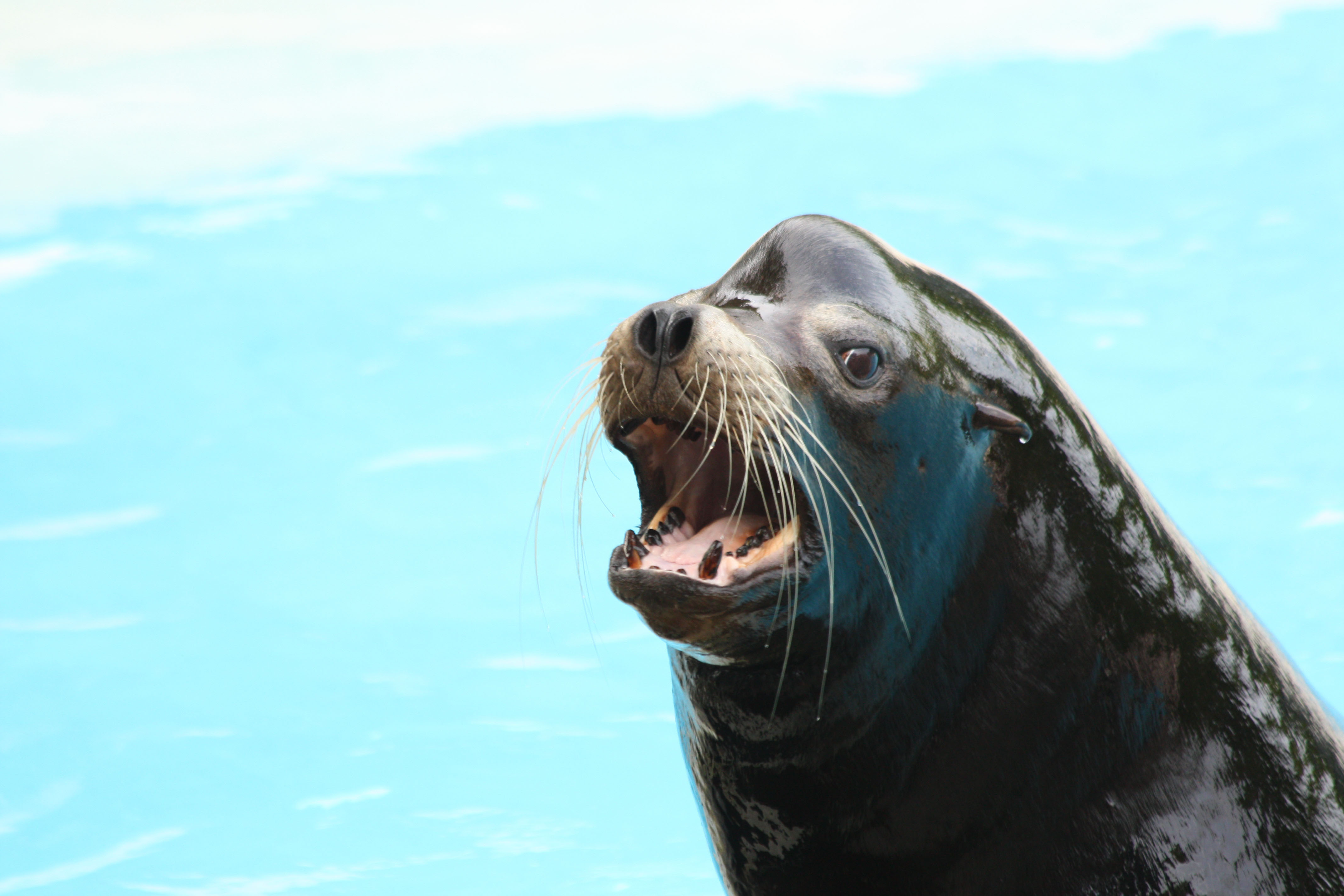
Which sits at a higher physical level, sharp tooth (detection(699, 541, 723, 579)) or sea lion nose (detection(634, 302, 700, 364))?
sea lion nose (detection(634, 302, 700, 364))

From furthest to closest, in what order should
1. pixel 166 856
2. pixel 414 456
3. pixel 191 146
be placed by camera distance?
pixel 191 146, pixel 414 456, pixel 166 856

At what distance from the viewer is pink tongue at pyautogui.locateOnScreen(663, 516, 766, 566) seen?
2.42 m

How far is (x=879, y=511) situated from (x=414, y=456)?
7.20 metres

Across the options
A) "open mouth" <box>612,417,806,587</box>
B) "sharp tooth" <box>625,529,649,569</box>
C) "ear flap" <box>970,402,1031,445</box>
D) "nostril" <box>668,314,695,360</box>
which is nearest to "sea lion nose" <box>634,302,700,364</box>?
"nostril" <box>668,314,695,360</box>

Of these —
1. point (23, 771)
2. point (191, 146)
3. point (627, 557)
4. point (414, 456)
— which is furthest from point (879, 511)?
point (191, 146)

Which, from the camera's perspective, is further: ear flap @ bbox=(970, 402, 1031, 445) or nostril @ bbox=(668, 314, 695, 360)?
ear flap @ bbox=(970, 402, 1031, 445)

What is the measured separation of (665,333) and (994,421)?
0.61 m

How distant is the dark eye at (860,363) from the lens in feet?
8.19

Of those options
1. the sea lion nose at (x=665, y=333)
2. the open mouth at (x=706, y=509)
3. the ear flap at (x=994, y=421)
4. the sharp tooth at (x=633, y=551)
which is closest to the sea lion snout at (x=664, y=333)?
the sea lion nose at (x=665, y=333)

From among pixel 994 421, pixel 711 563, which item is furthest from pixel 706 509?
pixel 994 421

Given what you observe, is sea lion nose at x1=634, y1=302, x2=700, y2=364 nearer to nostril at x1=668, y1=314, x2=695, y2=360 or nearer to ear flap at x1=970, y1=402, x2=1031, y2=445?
nostril at x1=668, y1=314, x2=695, y2=360

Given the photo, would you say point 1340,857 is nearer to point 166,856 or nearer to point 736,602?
point 736,602

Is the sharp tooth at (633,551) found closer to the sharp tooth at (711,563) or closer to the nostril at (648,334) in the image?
the sharp tooth at (711,563)

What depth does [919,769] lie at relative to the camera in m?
2.60
